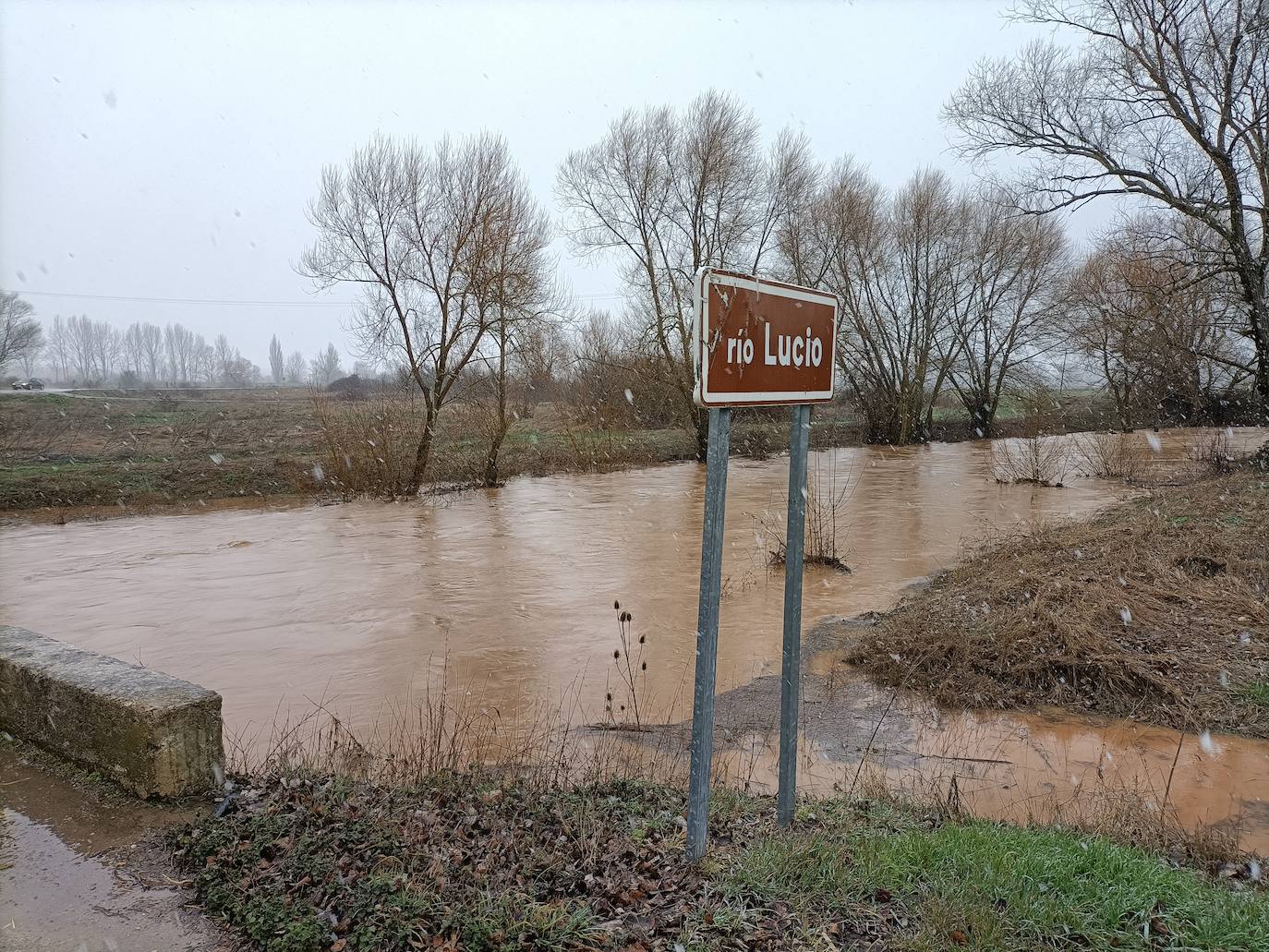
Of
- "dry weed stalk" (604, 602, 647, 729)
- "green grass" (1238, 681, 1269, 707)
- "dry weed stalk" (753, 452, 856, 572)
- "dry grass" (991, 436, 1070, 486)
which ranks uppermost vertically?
"dry grass" (991, 436, 1070, 486)

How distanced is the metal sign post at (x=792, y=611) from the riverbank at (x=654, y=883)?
29 centimetres

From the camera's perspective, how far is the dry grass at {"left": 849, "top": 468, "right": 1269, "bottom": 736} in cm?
661

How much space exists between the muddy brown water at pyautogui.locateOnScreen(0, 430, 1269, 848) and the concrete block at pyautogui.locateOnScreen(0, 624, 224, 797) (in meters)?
2.69

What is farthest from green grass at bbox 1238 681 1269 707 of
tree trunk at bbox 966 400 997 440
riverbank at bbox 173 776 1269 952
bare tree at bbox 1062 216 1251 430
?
tree trunk at bbox 966 400 997 440

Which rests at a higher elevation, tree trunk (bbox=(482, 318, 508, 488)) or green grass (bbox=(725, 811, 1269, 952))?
tree trunk (bbox=(482, 318, 508, 488))

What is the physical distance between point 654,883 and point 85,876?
2174 mm

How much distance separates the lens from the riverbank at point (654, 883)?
284 cm

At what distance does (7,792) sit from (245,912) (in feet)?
5.69

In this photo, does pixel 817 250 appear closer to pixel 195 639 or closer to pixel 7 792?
pixel 195 639

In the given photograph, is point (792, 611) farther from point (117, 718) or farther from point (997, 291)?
point (997, 291)

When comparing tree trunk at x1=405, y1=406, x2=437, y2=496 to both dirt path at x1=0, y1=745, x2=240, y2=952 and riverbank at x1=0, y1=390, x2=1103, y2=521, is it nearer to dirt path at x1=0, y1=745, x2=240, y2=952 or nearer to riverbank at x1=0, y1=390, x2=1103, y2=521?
riverbank at x1=0, y1=390, x2=1103, y2=521

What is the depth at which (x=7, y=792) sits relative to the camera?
3895 mm

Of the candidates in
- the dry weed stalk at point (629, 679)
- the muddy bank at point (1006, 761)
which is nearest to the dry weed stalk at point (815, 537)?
the dry weed stalk at point (629, 679)

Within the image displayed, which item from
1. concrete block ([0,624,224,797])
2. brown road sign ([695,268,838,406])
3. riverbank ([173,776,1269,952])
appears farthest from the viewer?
concrete block ([0,624,224,797])
